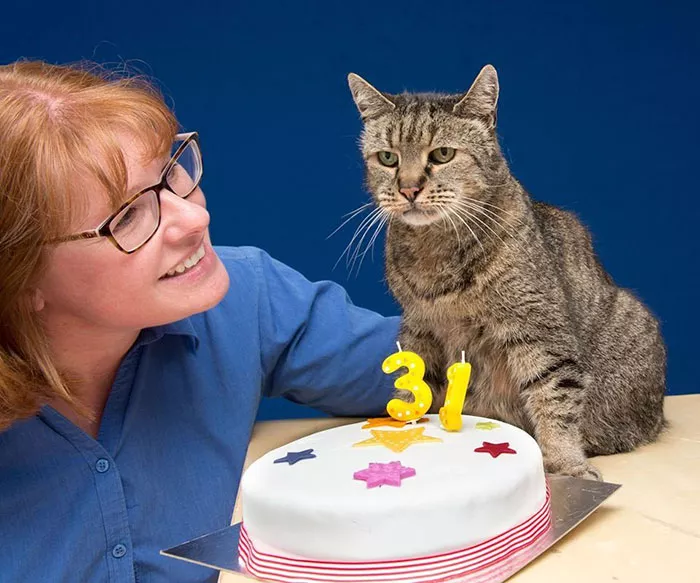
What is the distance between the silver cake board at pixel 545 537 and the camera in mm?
964

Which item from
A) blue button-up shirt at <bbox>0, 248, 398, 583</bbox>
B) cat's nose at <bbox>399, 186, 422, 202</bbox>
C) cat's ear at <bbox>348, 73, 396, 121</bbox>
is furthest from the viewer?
cat's ear at <bbox>348, 73, 396, 121</bbox>

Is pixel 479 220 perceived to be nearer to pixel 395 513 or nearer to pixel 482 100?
pixel 482 100

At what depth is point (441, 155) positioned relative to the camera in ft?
4.46

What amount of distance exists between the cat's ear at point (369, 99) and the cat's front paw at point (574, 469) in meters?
0.63

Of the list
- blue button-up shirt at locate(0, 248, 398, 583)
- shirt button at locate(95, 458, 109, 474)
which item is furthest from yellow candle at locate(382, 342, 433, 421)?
shirt button at locate(95, 458, 109, 474)

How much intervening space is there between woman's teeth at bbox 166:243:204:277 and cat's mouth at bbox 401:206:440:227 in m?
0.34

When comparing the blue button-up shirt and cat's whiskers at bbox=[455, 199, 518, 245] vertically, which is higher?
cat's whiskers at bbox=[455, 199, 518, 245]

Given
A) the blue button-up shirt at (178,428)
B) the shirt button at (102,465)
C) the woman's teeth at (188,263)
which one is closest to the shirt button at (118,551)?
the blue button-up shirt at (178,428)

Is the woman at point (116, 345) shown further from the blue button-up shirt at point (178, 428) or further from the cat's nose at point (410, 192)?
the cat's nose at point (410, 192)

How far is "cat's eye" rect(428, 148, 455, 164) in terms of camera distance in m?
1.35

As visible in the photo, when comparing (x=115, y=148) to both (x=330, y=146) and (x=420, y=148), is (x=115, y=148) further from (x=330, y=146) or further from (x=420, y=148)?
(x=330, y=146)

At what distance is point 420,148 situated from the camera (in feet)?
4.47

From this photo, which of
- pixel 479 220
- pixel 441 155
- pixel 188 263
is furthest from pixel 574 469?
pixel 188 263

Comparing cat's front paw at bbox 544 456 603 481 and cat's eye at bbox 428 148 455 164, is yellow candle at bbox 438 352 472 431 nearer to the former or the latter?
cat's front paw at bbox 544 456 603 481
